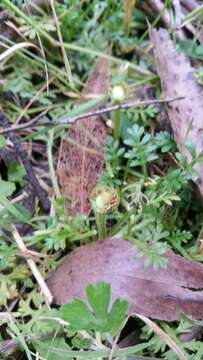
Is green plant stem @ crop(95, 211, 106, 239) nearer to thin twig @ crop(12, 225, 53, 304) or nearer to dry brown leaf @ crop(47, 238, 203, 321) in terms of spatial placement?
dry brown leaf @ crop(47, 238, 203, 321)

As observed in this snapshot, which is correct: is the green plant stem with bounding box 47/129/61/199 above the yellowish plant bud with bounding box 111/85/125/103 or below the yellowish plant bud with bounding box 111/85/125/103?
below

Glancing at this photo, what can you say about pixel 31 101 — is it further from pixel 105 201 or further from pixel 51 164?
pixel 105 201

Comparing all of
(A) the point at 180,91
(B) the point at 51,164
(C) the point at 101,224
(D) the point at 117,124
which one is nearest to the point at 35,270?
(C) the point at 101,224

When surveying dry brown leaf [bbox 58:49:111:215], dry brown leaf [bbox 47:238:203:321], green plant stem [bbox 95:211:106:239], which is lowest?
dry brown leaf [bbox 47:238:203:321]

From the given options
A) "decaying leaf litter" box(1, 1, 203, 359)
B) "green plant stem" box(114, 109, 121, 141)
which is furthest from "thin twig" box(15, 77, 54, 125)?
"green plant stem" box(114, 109, 121, 141)

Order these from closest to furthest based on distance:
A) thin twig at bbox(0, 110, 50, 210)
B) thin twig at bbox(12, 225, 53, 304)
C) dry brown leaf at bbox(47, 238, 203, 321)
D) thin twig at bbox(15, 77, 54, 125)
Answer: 1. dry brown leaf at bbox(47, 238, 203, 321)
2. thin twig at bbox(12, 225, 53, 304)
3. thin twig at bbox(0, 110, 50, 210)
4. thin twig at bbox(15, 77, 54, 125)

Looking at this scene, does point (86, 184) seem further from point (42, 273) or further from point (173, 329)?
point (173, 329)

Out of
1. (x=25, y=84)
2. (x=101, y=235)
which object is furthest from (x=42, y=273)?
(x=25, y=84)

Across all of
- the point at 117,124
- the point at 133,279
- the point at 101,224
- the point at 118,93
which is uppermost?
the point at 118,93
